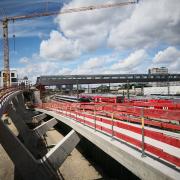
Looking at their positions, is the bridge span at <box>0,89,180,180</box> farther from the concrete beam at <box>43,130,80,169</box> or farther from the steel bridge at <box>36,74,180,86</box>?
the steel bridge at <box>36,74,180,86</box>

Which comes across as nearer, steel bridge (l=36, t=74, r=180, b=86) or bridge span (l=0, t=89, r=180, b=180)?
bridge span (l=0, t=89, r=180, b=180)

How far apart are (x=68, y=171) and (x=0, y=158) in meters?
6.85

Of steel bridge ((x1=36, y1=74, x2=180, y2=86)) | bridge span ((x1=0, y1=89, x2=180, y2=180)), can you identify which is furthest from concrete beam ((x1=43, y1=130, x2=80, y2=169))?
steel bridge ((x1=36, y1=74, x2=180, y2=86))

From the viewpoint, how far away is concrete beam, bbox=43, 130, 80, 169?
11.6 m

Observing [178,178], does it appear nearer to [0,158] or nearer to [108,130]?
[108,130]

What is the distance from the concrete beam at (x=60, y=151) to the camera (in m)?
11.6

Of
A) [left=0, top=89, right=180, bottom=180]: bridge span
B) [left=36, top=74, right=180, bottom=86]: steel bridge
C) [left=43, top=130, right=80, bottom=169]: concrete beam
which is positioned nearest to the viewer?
[left=0, top=89, right=180, bottom=180]: bridge span

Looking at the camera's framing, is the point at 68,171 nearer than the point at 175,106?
No

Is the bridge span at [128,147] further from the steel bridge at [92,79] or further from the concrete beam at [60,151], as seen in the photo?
the steel bridge at [92,79]

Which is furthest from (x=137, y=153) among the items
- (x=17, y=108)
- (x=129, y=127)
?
(x=17, y=108)

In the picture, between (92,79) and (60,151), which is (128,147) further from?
(92,79)

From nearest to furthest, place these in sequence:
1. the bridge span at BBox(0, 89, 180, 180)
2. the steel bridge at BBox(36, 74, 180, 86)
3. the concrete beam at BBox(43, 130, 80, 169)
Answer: the bridge span at BBox(0, 89, 180, 180) < the concrete beam at BBox(43, 130, 80, 169) < the steel bridge at BBox(36, 74, 180, 86)

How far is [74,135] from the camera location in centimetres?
1487

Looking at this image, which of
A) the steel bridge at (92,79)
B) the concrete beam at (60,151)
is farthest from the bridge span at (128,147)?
the steel bridge at (92,79)
